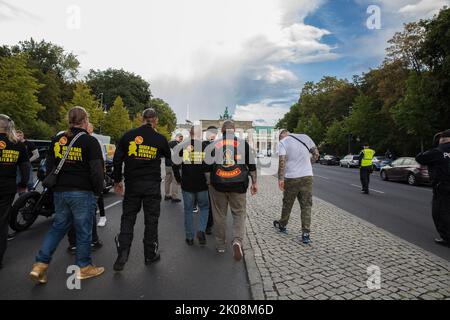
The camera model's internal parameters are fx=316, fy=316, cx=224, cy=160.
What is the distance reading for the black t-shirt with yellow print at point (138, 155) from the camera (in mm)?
4203

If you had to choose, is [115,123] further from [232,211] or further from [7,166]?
[232,211]

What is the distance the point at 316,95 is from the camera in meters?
71.9

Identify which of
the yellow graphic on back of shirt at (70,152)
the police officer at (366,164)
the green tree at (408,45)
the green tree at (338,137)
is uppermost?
the green tree at (408,45)

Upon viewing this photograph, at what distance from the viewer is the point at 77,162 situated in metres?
3.73

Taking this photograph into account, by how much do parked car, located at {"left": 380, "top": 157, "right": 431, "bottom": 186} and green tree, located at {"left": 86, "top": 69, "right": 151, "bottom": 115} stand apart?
188 feet

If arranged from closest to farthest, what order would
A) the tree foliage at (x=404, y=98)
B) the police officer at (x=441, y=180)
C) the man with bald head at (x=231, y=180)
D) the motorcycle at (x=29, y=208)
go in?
1. the man with bald head at (x=231, y=180)
2. the police officer at (x=441, y=180)
3. the motorcycle at (x=29, y=208)
4. the tree foliage at (x=404, y=98)

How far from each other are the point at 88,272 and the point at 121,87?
227 ft

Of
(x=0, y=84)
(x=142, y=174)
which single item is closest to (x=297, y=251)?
(x=142, y=174)

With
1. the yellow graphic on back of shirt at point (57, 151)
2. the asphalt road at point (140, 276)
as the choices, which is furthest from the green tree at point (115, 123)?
the yellow graphic on back of shirt at point (57, 151)

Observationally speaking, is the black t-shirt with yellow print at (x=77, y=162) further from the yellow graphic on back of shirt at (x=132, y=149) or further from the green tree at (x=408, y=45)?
the green tree at (x=408, y=45)

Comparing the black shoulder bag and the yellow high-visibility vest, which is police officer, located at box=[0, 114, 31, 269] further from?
the yellow high-visibility vest

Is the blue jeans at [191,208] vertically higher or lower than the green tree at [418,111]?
lower

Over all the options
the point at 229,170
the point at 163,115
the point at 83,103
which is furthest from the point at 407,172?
the point at 163,115

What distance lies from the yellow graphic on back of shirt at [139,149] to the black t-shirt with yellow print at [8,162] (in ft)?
5.42
